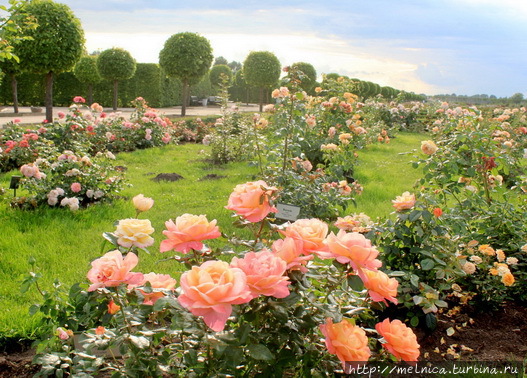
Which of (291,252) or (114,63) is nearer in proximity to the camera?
(291,252)

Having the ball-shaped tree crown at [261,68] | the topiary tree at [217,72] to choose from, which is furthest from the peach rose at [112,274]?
the topiary tree at [217,72]

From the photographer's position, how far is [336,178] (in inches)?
200

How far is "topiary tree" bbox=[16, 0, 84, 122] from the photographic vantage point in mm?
10125

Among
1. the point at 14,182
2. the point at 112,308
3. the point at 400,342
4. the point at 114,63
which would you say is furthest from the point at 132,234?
the point at 114,63

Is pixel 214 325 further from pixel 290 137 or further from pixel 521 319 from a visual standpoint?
pixel 290 137

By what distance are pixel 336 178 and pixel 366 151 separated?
187 inches

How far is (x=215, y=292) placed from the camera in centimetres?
97

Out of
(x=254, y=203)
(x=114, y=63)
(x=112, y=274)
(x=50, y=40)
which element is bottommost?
(x=112, y=274)

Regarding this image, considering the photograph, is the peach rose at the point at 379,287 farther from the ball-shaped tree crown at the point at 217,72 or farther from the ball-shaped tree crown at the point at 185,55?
the ball-shaped tree crown at the point at 217,72

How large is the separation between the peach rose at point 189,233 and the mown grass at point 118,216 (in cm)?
38

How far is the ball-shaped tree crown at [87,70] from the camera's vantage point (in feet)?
59.7

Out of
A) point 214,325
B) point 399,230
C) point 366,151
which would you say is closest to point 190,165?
point 366,151

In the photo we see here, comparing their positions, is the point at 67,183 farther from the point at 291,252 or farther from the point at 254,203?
the point at 291,252

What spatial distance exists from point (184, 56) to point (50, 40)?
636 cm
